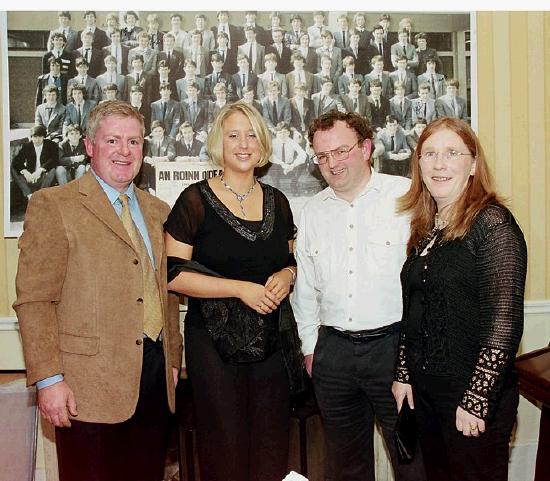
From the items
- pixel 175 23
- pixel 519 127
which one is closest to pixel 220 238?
pixel 175 23

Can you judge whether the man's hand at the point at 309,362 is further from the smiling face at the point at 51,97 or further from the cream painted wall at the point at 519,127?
the smiling face at the point at 51,97

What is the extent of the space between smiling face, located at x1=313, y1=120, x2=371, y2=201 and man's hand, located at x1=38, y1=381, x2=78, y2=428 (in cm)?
120

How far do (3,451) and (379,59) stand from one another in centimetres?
238

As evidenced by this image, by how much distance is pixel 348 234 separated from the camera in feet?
7.20

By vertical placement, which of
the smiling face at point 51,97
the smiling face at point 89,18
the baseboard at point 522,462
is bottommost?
the baseboard at point 522,462

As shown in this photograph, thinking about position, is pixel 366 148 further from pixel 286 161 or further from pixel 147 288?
pixel 147 288

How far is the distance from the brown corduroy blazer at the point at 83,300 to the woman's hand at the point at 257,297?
359mm

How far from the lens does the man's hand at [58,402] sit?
1813 mm

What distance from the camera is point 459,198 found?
70.6 inches

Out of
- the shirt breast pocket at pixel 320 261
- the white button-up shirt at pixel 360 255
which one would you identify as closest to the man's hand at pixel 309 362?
the white button-up shirt at pixel 360 255

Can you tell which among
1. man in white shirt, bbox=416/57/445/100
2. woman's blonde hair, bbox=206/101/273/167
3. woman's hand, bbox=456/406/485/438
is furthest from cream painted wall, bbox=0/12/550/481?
woman's hand, bbox=456/406/485/438

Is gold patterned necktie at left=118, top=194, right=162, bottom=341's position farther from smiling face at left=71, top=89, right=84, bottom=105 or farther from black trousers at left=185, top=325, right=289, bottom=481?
smiling face at left=71, top=89, right=84, bottom=105

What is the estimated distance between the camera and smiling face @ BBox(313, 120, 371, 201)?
7.02 feet
